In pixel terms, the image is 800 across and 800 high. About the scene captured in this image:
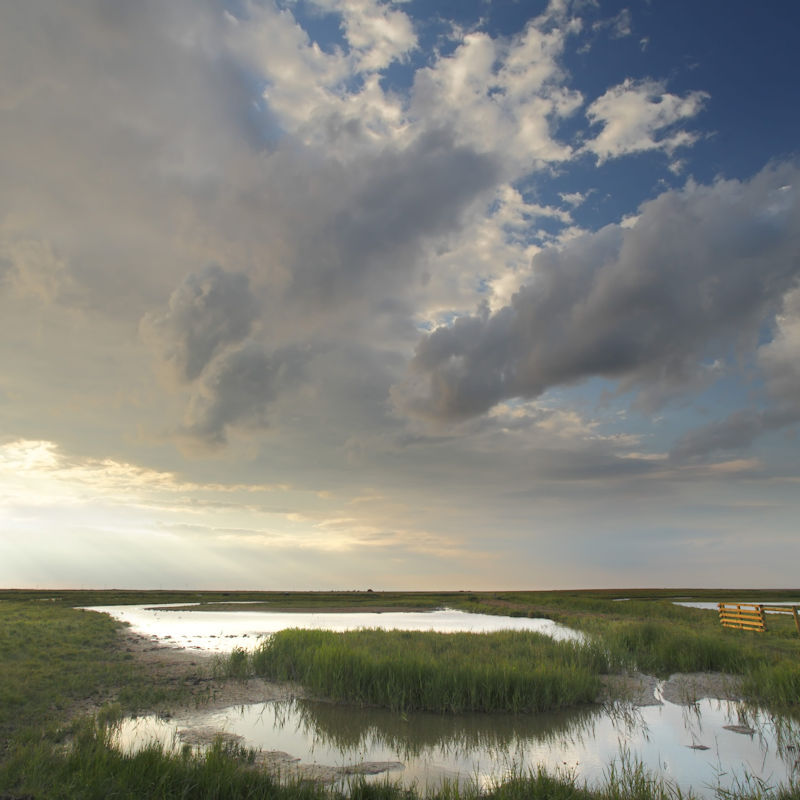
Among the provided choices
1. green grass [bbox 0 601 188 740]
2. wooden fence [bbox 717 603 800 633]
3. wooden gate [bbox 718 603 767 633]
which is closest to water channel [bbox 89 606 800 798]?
green grass [bbox 0 601 188 740]

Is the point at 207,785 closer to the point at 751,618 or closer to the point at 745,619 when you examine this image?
the point at 751,618

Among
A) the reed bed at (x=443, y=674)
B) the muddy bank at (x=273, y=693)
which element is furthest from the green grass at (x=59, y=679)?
the reed bed at (x=443, y=674)

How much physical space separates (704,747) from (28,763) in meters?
12.9

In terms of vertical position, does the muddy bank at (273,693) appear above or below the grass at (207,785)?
below

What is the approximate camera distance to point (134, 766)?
8.25 meters

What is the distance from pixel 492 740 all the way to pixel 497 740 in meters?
0.11

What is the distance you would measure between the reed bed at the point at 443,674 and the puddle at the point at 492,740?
0.58 meters

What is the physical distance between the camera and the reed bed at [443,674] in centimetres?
Result: 1505

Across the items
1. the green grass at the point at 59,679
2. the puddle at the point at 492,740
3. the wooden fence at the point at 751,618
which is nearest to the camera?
the puddle at the point at 492,740

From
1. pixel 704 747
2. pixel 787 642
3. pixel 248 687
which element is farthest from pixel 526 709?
pixel 787 642

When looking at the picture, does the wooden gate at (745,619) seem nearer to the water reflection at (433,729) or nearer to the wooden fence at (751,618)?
the wooden fence at (751,618)

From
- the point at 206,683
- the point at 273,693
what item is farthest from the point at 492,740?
the point at 206,683

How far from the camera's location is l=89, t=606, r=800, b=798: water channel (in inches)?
399

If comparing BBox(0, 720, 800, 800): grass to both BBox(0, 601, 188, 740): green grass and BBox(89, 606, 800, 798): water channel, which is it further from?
BBox(0, 601, 188, 740): green grass
